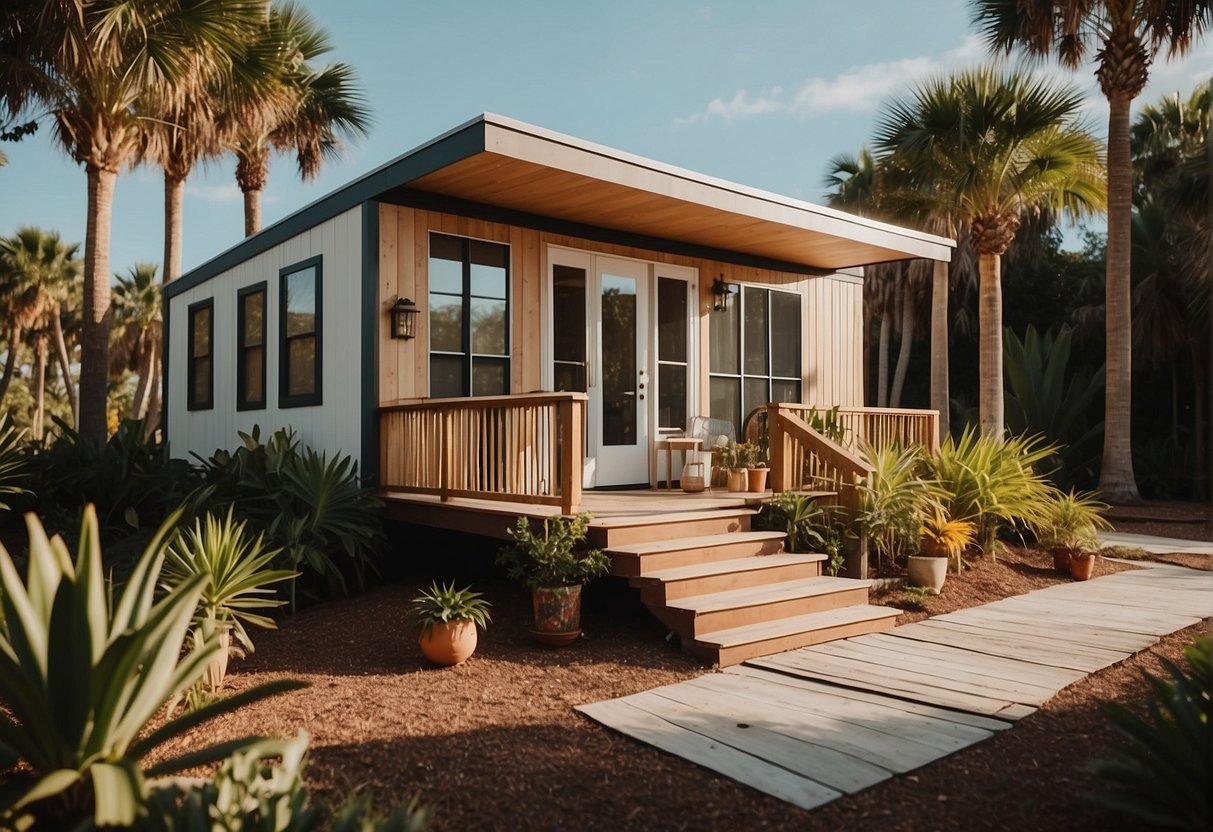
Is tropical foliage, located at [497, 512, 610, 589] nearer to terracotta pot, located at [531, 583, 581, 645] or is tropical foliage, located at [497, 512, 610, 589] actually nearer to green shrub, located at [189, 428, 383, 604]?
terracotta pot, located at [531, 583, 581, 645]

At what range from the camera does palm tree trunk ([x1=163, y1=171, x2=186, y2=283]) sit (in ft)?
46.4

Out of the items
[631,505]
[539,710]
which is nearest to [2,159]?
[631,505]

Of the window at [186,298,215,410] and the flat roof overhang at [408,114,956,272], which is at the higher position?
the flat roof overhang at [408,114,956,272]

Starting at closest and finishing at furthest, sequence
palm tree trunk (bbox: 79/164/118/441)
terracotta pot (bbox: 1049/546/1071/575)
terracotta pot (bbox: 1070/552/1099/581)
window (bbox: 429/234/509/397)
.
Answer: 1. window (bbox: 429/234/509/397)
2. terracotta pot (bbox: 1070/552/1099/581)
3. terracotta pot (bbox: 1049/546/1071/575)
4. palm tree trunk (bbox: 79/164/118/441)

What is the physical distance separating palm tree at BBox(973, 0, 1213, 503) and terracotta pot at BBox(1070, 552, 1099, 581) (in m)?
6.49

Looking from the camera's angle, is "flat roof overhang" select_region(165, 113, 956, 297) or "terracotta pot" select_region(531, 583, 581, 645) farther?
"flat roof overhang" select_region(165, 113, 956, 297)

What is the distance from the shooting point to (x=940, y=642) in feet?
16.6

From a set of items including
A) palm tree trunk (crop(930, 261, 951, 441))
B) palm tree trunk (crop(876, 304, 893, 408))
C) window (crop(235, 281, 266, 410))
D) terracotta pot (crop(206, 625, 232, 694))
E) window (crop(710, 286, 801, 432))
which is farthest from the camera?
palm tree trunk (crop(876, 304, 893, 408))

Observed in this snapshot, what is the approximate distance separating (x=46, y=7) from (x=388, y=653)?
7.83 meters

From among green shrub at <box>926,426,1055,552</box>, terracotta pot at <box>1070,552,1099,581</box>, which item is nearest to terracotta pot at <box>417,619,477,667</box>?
green shrub at <box>926,426,1055,552</box>

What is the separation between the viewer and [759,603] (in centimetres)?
509

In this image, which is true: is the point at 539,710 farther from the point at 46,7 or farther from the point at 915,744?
the point at 46,7

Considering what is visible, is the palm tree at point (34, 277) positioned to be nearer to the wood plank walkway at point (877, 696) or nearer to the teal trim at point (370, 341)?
the teal trim at point (370, 341)

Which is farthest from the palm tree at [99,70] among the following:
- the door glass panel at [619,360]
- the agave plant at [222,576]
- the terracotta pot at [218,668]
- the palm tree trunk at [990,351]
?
the palm tree trunk at [990,351]
